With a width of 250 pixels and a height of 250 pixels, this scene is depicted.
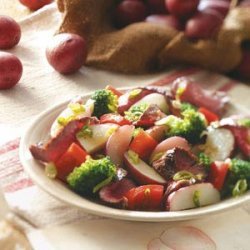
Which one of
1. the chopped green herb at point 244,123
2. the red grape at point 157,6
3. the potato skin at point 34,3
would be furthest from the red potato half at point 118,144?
the potato skin at point 34,3

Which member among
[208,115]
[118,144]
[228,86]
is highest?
[118,144]

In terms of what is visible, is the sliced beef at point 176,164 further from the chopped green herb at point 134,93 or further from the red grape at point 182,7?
the red grape at point 182,7

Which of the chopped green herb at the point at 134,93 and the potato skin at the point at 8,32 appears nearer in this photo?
the chopped green herb at the point at 134,93

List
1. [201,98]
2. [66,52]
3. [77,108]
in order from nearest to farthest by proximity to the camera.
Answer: [77,108], [201,98], [66,52]

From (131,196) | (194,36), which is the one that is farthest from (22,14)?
(131,196)

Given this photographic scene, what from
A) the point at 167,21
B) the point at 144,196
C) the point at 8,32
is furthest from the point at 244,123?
the point at 8,32

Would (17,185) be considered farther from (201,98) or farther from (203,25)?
(203,25)

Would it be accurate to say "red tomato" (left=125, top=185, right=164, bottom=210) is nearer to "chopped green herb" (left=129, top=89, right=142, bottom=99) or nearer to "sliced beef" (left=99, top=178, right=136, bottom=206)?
"sliced beef" (left=99, top=178, right=136, bottom=206)
